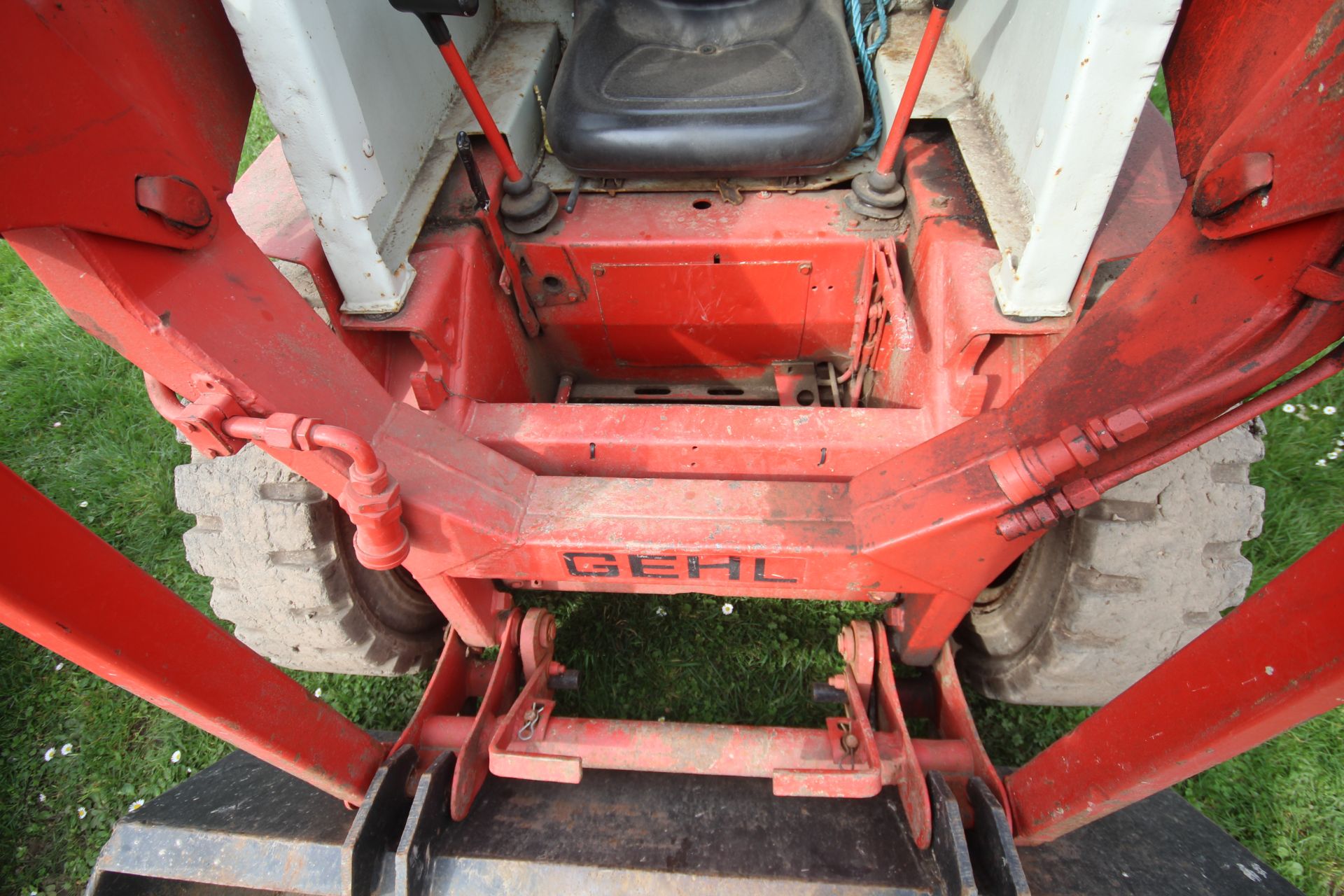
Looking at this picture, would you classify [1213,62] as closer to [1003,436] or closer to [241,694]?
[1003,436]

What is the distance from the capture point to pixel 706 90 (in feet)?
7.00

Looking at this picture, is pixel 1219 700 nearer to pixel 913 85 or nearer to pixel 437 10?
pixel 913 85

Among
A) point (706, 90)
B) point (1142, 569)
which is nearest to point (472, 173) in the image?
point (706, 90)

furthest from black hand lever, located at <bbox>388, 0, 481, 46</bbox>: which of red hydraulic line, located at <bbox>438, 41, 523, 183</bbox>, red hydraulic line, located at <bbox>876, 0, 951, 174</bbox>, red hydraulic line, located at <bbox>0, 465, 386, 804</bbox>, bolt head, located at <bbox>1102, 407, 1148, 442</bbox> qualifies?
bolt head, located at <bbox>1102, 407, 1148, 442</bbox>

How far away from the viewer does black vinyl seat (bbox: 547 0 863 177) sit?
1.98 metres

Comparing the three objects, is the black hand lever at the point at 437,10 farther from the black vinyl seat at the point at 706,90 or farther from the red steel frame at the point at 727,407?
the black vinyl seat at the point at 706,90

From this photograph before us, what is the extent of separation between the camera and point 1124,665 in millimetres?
1691

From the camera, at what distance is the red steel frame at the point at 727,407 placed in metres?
0.95

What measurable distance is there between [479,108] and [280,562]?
1.12 meters

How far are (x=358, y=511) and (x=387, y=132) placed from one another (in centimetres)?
95

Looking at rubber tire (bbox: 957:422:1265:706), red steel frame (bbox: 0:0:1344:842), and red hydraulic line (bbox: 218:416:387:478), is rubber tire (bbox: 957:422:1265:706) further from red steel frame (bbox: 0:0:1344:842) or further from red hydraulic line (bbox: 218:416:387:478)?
red hydraulic line (bbox: 218:416:387:478)

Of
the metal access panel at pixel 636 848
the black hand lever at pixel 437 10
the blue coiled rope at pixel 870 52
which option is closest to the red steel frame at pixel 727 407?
the metal access panel at pixel 636 848

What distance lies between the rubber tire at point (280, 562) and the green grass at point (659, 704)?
0.71 meters

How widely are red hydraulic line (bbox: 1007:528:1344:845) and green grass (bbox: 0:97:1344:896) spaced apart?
110 cm
